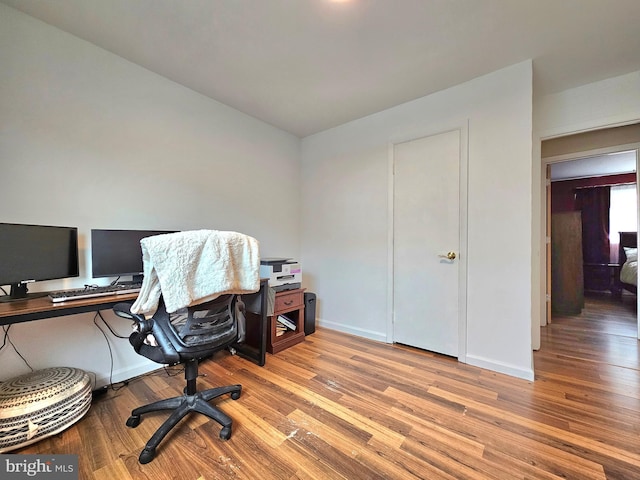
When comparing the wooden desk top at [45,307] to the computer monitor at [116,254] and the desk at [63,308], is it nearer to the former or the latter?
the desk at [63,308]

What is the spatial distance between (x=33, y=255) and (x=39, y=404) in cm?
82

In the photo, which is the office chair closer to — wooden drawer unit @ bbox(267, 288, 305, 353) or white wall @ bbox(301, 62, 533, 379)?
wooden drawer unit @ bbox(267, 288, 305, 353)

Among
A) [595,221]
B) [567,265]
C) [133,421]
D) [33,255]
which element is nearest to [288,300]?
[133,421]

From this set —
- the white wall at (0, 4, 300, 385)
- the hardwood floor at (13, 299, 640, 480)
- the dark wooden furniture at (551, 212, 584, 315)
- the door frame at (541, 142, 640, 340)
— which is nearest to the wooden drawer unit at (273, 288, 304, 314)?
the hardwood floor at (13, 299, 640, 480)

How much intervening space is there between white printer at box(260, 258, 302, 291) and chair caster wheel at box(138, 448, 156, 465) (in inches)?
57.6

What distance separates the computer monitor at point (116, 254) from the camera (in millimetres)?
1791

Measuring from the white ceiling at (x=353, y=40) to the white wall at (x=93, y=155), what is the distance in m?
0.19

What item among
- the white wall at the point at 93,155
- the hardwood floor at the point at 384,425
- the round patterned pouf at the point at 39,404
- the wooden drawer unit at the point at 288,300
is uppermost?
the white wall at the point at 93,155

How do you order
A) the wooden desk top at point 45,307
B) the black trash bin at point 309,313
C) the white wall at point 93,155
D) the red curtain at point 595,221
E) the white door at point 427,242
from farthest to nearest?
the red curtain at point 595,221 → the black trash bin at point 309,313 → the white door at point 427,242 → the white wall at point 93,155 → the wooden desk top at point 45,307

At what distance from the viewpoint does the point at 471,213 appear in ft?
7.56

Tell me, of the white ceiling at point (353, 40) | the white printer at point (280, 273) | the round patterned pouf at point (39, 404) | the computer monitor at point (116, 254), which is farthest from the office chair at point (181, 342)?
the white ceiling at point (353, 40)

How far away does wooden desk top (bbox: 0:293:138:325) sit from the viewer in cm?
121

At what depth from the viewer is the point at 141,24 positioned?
1.72 m

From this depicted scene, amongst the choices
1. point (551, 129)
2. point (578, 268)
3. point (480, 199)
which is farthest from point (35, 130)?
point (578, 268)
